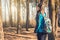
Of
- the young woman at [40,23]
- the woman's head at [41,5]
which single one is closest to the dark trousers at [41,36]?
the young woman at [40,23]

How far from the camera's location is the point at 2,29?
7.93 feet

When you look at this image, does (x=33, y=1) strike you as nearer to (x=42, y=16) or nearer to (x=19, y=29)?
(x=42, y=16)

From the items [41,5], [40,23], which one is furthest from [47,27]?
[41,5]

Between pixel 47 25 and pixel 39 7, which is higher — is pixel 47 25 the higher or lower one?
the lower one

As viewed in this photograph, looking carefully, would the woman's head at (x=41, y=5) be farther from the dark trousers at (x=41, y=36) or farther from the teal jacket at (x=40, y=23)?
the dark trousers at (x=41, y=36)

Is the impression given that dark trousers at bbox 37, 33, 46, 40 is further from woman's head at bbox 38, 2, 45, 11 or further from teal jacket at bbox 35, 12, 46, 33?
woman's head at bbox 38, 2, 45, 11

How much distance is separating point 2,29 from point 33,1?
1.63 ft

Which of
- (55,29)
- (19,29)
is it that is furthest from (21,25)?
(55,29)

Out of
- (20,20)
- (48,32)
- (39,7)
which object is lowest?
(48,32)

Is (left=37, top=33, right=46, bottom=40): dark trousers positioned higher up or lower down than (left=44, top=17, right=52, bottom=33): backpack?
lower down

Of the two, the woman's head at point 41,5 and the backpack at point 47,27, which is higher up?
the woman's head at point 41,5

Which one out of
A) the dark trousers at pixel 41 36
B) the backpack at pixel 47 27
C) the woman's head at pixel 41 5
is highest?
the woman's head at pixel 41 5

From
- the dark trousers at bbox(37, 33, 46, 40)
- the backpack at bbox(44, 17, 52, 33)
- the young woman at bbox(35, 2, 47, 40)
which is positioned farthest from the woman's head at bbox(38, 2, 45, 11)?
the dark trousers at bbox(37, 33, 46, 40)

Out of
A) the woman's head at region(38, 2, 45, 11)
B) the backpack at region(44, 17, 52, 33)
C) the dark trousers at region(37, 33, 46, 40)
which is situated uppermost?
the woman's head at region(38, 2, 45, 11)
